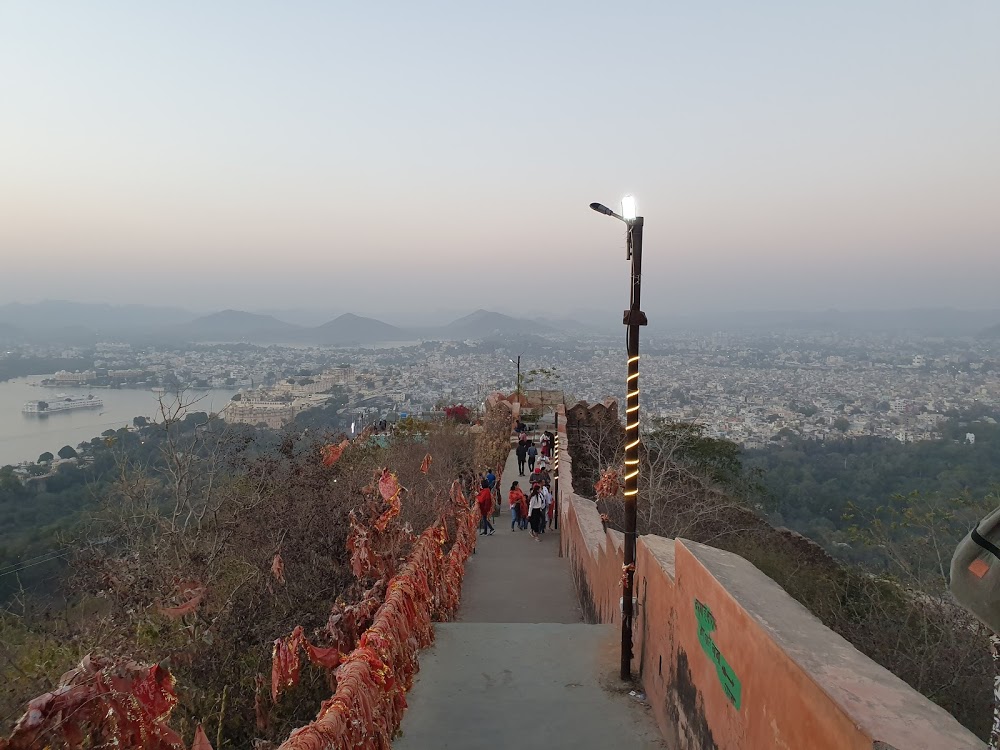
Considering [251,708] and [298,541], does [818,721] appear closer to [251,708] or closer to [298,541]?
[251,708]

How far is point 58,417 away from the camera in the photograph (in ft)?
187

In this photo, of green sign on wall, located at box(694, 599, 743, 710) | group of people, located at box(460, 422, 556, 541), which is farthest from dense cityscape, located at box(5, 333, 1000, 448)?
green sign on wall, located at box(694, 599, 743, 710)

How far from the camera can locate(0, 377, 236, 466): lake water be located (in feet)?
143

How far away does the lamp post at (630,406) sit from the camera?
17.6 feet

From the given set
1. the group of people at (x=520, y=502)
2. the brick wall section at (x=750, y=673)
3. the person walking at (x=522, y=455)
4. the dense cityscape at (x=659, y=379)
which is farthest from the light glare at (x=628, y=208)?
the dense cityscape at (x=659, y=379)

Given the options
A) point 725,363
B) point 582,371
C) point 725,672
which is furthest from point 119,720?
point 725,363

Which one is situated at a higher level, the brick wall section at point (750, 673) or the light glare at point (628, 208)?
the light glare at point (628, 208)

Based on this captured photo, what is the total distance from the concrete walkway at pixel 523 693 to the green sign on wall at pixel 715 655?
148 centimetres

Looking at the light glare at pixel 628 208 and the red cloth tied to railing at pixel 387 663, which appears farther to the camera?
the light glare at pixel 628 208

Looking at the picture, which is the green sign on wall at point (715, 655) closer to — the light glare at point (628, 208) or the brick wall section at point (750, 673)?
the brick wall section at point (750, 673)

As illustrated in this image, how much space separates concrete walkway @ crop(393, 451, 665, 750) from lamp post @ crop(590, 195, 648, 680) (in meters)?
0.50

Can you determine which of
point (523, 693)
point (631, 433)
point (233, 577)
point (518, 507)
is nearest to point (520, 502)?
point (518, 507)

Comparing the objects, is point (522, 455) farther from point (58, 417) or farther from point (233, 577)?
point (58, 417)

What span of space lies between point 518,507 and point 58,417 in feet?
189
